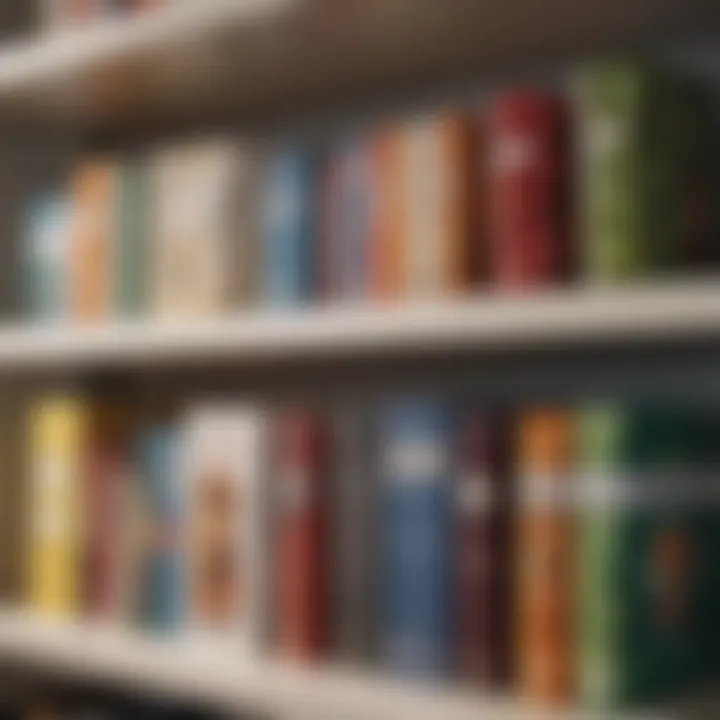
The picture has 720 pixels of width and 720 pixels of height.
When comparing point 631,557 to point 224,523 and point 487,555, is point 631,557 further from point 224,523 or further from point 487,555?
point 224,523

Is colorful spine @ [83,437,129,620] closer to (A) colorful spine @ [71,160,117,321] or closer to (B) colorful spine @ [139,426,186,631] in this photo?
(B) colorful spine @ [139,426,186,631]

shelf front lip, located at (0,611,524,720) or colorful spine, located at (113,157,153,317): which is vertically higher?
colorful spine, located at (113,157,153,317)

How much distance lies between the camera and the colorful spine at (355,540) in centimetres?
147

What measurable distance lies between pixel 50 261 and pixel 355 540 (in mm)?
565

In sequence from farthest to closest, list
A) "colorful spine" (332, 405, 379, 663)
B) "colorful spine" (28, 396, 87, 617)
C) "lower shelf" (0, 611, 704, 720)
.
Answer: "colorful spine" (28, 396, 87, 617) < "colorful spine" (332, 405, 379, 663) < "lower shelf" (0, 611, 704, 720)

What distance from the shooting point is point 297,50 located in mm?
1630

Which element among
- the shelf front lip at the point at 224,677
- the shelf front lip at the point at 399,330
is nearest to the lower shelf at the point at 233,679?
the shelf front lip at the point at 224,677

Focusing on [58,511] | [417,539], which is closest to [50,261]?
[58,511]

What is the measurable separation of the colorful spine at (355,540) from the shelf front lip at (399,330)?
92mm

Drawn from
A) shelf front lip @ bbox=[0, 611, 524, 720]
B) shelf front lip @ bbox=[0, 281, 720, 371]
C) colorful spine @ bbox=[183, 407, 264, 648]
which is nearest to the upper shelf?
shelf front lip @ bbox=[0, 281, 720, 371]

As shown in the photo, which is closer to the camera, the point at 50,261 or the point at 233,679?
the point at 233,679

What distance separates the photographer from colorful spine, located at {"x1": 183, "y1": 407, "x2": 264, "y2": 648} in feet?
5.10

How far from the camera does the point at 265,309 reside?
1.60 metres

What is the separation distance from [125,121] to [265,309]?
0.53 metres
